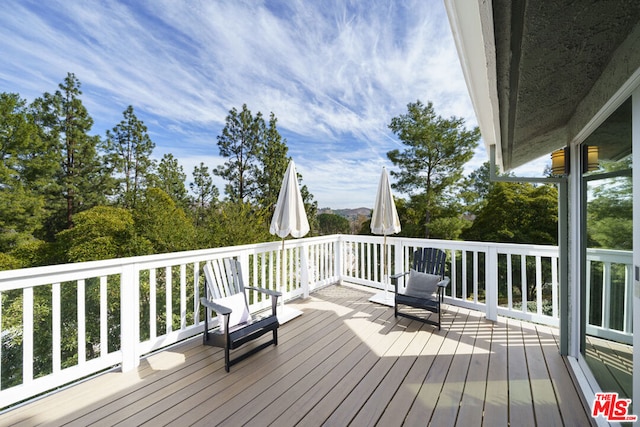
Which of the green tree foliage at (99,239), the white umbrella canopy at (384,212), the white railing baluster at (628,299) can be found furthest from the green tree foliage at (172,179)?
the white railing baluster at (628,299)

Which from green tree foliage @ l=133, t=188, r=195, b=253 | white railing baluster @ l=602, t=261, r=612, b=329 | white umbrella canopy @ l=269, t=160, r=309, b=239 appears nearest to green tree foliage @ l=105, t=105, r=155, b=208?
green tree foliage @ l=133, t=188, r=195, b=253

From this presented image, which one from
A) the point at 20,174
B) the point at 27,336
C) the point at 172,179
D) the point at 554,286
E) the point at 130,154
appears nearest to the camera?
the point at 27,336

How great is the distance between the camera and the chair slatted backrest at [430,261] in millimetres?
3790

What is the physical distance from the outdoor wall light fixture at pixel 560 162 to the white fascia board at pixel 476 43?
1306 mm

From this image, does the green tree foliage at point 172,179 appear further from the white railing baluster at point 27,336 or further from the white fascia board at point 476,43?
the white fascia board at point 476,43

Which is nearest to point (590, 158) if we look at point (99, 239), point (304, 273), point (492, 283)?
point (492, 283)

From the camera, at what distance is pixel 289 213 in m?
3.94

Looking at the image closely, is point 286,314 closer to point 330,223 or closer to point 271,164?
point 330,223

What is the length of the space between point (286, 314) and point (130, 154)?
18.7 meters

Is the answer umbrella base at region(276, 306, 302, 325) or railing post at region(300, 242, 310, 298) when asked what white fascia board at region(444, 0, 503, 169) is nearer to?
umbrella base at region(276, 306, 302, 325)

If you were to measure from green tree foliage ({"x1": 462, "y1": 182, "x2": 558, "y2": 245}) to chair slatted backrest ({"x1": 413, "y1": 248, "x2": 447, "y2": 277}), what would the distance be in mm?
10546

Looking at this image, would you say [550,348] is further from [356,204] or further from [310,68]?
[356,204]

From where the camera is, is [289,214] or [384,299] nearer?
[289,214]

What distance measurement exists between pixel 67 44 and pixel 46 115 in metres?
4.54
